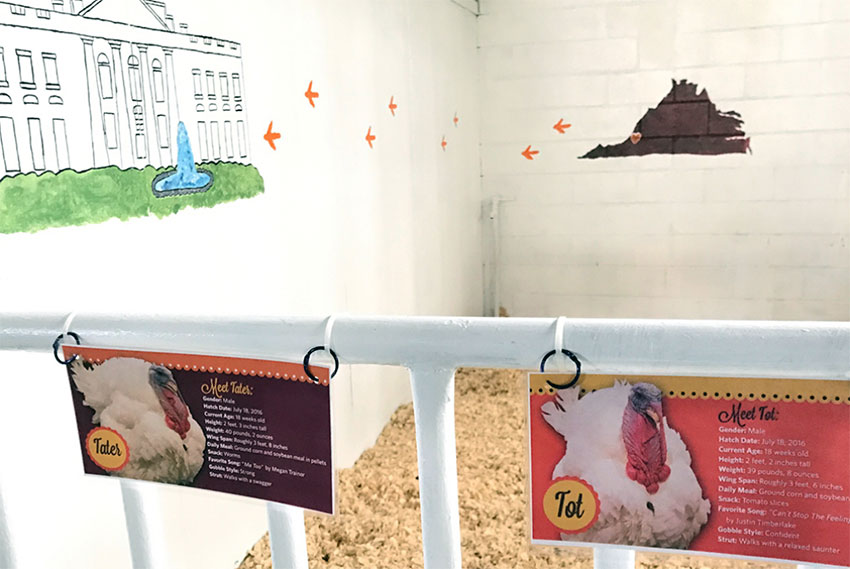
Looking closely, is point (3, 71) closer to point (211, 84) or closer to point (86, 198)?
point (86, 198)

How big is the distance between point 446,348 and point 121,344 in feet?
1.02

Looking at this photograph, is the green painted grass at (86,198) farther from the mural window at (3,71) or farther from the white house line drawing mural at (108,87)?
the mural window at (3,71)

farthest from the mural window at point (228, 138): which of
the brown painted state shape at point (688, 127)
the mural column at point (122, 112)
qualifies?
the brown painted state shape at point (688, 127)

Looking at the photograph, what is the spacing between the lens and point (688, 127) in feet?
12.4

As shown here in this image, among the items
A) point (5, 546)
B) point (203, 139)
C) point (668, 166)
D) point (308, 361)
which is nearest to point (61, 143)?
point (203, 139)

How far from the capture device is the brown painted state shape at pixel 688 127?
3.73 metres

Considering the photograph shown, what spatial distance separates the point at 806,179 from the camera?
371 cm

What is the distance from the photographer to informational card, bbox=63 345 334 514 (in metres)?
0.61

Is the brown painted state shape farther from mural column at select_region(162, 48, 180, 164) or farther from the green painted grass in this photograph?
mural column at select_region(162, 48, 180, 164)

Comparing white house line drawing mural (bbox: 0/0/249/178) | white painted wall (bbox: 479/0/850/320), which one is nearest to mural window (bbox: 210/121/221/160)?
white house line drawing mural (bbox: 0/0/249/178)

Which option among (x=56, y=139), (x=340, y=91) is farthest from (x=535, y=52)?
(x=56, y=139)

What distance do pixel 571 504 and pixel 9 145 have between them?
1038mm

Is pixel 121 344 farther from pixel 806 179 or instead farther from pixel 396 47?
pixel 806 179

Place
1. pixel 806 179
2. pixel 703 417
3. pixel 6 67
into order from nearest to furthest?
pixel 703 417 < pixel 6 67 < pixel 806 179
